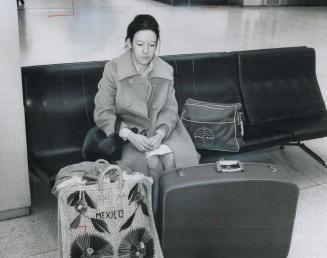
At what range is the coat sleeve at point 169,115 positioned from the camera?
2.72 meters

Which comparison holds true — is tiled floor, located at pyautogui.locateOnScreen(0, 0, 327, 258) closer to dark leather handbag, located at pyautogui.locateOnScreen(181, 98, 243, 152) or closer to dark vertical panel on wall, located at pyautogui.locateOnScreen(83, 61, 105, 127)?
dark leather handbag, located at pyautogui.locateOnScreen(181, 98, 243, 152)

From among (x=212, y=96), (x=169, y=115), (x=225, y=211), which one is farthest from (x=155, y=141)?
(x=212, y=96)

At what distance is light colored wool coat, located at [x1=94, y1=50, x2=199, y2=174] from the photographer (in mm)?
2658

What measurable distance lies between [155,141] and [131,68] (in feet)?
1.48

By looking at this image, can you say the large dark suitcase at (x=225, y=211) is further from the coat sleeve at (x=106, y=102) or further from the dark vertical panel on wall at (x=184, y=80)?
the dark vertical panel on wall at (x=184, y=80)

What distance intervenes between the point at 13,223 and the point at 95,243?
2.80ft

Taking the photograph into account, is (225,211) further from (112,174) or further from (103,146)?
(103,146)

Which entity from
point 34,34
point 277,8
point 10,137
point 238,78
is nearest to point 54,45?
point 34,34

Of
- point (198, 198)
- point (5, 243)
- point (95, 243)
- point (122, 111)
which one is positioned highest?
point (122, 111)

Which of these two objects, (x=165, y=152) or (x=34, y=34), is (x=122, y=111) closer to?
(x=165, y=152)

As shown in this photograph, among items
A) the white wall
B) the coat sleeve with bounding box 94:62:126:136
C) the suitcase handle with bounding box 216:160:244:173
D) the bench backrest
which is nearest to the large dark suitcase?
the suitcase handle with bounding box 216:160:244:173

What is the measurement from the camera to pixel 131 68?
2.66 meters

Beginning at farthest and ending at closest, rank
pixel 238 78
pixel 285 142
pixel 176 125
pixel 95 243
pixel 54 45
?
pixel 54 45
pixel 238 78
pixel 285 142
pixel 176 125
pixel 95 243

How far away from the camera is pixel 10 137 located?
263 cm
